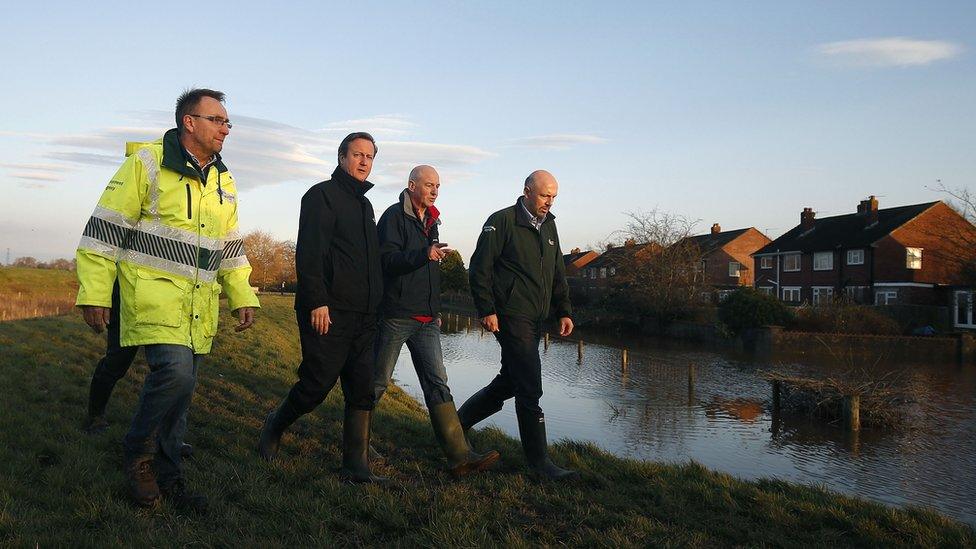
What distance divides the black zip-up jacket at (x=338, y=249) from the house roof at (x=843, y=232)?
1804 inches

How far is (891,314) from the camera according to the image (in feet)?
113

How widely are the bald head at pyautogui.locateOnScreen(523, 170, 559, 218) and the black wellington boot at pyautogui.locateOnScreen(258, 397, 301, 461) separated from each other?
7.83 feet

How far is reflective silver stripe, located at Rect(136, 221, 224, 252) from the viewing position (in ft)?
12.6

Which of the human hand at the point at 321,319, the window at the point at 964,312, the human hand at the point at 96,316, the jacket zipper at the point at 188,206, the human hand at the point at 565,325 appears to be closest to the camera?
the human hand at the point at 96,316

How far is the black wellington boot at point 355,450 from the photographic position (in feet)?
15.4

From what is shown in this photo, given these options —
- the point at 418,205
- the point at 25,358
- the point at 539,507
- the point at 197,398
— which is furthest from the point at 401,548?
the point at 25,358

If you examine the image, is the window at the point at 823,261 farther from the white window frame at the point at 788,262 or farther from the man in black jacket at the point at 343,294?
the man in black jacket at the point at 343,294

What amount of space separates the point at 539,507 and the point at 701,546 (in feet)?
3.26

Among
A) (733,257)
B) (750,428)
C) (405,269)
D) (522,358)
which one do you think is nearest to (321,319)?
(405,269)

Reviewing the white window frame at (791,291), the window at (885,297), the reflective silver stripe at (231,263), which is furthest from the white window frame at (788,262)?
the reflective silver stripe at (231,263)

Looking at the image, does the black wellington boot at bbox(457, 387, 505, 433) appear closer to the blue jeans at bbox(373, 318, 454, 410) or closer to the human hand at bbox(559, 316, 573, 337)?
the blue jeans at bbox(373, 318, 454, 410)

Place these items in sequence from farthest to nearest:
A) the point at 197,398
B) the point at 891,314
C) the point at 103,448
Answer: the point at 891,314 → the point at 197,398 → the point at 103,448

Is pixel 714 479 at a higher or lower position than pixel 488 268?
lower

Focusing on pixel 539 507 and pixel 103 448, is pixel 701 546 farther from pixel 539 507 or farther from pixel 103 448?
pixel 103 448
